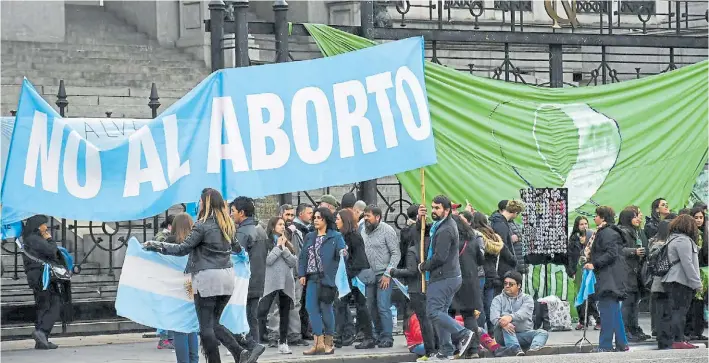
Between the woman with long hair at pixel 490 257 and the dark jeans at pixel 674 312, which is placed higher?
the woman with long hair at pixel 490 257

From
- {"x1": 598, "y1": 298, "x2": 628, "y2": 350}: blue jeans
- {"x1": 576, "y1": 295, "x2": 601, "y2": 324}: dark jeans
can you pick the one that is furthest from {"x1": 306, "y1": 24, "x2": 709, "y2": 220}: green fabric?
{"x1": 598, "y1": 298, "x2": 628, "y2": 350}: blue jeans

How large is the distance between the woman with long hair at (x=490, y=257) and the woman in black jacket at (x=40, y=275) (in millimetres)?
4905

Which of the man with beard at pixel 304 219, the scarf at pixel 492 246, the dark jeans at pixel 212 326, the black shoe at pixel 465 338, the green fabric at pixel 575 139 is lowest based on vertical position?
the black shoe at pixel 465 338

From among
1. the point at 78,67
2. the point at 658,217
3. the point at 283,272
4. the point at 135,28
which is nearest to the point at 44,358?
the point at 283,272

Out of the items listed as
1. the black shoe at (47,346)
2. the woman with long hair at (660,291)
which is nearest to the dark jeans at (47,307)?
the black shoe at (47,346)

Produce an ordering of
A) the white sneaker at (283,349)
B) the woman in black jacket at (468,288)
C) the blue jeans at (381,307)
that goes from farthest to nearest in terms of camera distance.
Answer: the blue jeans at (381,307), the white sneaker at (283,349), the woman in black jacket at (468,288)

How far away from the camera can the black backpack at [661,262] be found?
17.9 metres

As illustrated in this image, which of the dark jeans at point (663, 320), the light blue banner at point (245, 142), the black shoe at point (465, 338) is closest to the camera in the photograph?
the light blue banner at point (245, 142)

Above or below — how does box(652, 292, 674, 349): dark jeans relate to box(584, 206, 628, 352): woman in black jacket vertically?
below

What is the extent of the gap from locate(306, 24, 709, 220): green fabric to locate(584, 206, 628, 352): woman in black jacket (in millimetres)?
3179

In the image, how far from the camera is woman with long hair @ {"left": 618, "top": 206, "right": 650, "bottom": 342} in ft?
62.1

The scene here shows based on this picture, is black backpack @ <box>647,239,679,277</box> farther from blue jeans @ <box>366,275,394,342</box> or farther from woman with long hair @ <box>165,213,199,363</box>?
woman with long hair @ <box>165,213,199,363</box>

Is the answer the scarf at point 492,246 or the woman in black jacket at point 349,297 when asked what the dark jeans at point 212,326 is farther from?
the scarf at point 492,246

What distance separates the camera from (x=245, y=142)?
56.2 feet
